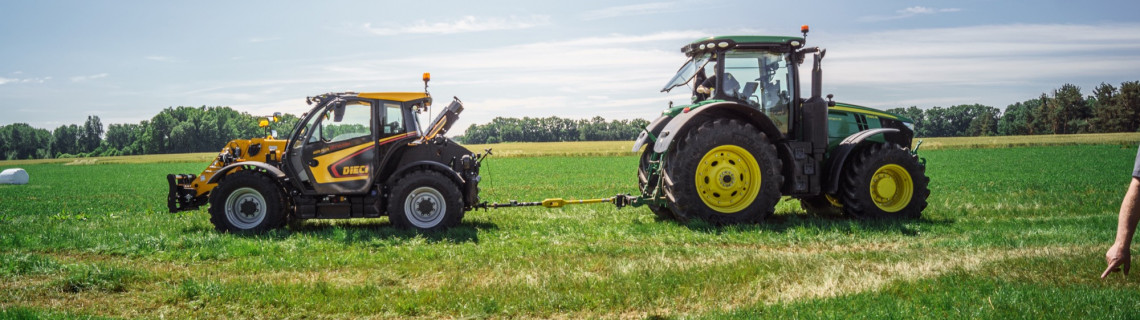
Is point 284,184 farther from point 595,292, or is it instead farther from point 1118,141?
point 1118,141

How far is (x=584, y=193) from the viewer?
56.3 feet

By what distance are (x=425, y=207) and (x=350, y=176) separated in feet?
3.89

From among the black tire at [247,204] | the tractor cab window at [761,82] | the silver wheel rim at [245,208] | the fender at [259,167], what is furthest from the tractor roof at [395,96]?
the tractor cab window at [761,82]

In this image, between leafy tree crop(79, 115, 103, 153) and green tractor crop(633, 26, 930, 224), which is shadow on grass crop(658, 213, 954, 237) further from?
leafy tree crop(79, 115, 103, 153)

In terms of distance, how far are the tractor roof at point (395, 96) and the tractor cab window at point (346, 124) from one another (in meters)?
0.12

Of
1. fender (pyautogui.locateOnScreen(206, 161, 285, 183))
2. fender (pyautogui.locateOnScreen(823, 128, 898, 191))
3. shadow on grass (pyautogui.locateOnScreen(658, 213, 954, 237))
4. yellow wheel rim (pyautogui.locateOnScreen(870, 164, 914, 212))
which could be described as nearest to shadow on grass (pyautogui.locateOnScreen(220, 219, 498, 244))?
fender (pyautogui.locateOnScreen(206, 161, 285, 183))

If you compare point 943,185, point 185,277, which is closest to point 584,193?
point 943,185

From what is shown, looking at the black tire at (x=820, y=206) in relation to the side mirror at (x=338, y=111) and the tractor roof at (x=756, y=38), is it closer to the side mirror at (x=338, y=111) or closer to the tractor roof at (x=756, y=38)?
the tractor roof at (x=756, y=38)

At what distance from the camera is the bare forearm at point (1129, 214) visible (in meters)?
Result: 3.31

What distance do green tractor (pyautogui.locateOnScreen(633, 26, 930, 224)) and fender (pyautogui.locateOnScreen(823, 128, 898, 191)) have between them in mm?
15

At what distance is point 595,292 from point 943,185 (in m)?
16.4

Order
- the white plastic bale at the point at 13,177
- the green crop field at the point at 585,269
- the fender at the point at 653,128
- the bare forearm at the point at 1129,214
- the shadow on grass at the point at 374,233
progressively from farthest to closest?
the white plastic bale at the point at 13,177 < the fender at the point at 653,128 < the shadow on grass at the point at 374,233 < the green crop field at the point at 585,269 < the bare forearm at the point at 1129,214

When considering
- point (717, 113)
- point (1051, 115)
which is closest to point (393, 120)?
point (717, 113)

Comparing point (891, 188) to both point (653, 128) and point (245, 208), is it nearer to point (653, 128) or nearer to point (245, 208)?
point (653, 128)
